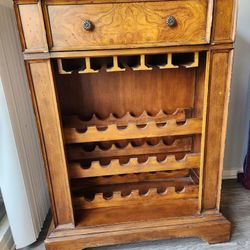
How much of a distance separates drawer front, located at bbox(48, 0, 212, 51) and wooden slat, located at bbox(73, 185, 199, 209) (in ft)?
2.02

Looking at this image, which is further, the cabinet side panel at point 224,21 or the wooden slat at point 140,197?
the wooden slat at point 140,197

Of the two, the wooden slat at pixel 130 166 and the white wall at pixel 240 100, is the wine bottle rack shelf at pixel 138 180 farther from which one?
the white wall at pixel 240 100

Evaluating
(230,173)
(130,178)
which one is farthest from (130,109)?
(230,173)

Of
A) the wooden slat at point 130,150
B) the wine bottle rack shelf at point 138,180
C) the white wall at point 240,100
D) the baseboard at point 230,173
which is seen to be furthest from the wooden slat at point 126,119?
the baseboard at point 230,173

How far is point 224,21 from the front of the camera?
0.79 m

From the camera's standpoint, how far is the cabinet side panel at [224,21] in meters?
0.78

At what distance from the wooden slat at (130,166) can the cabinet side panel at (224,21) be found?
0.44 metres

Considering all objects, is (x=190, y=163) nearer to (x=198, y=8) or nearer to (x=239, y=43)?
(x=198, y=8)

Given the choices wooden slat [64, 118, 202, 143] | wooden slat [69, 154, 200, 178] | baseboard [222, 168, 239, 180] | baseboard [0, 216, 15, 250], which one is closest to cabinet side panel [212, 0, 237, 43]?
wooden slat [64, 118, 202, 143]

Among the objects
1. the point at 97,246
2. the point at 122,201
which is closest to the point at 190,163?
the point at 122,201

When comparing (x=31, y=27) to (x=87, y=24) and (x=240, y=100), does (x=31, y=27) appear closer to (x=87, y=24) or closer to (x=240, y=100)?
(x=87, y=24)

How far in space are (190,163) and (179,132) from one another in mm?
147

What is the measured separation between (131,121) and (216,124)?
350mm

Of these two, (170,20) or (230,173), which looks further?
(230,173)
